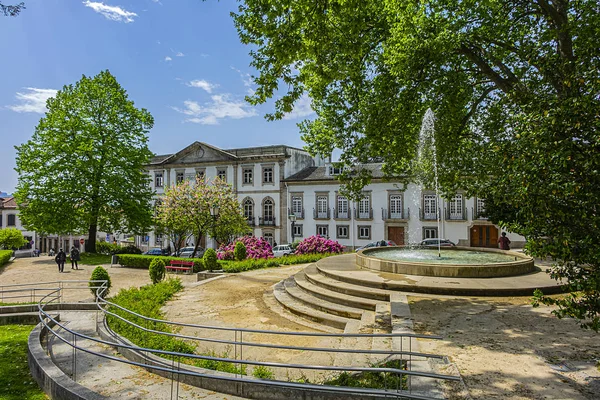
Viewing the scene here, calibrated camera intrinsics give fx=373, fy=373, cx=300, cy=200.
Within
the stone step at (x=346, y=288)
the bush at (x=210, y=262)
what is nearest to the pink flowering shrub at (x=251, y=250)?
the bush at (x=210, y=262)

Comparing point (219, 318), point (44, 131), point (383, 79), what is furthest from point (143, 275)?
point (383, 79)

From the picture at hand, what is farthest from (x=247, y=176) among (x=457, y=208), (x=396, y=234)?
(x=457, y=208)

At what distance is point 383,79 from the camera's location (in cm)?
1208

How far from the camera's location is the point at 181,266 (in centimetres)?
2044

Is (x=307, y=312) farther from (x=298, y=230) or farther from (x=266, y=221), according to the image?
(x=266, y=221)

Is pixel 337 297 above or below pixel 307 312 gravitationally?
above

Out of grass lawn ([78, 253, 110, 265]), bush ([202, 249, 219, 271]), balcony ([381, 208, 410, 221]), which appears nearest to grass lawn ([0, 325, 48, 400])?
bush ([202, 249, 219, 271])

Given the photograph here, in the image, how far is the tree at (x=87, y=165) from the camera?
25797 millimetres

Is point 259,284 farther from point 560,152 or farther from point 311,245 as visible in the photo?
point 560,152

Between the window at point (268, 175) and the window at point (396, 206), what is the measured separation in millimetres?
11921

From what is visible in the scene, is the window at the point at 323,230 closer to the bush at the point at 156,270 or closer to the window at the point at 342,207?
the window at the point at 342,207

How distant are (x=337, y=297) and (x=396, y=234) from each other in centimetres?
2340

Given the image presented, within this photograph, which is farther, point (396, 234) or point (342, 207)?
point (342, 207)

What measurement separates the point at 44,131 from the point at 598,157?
3128 centimetres
